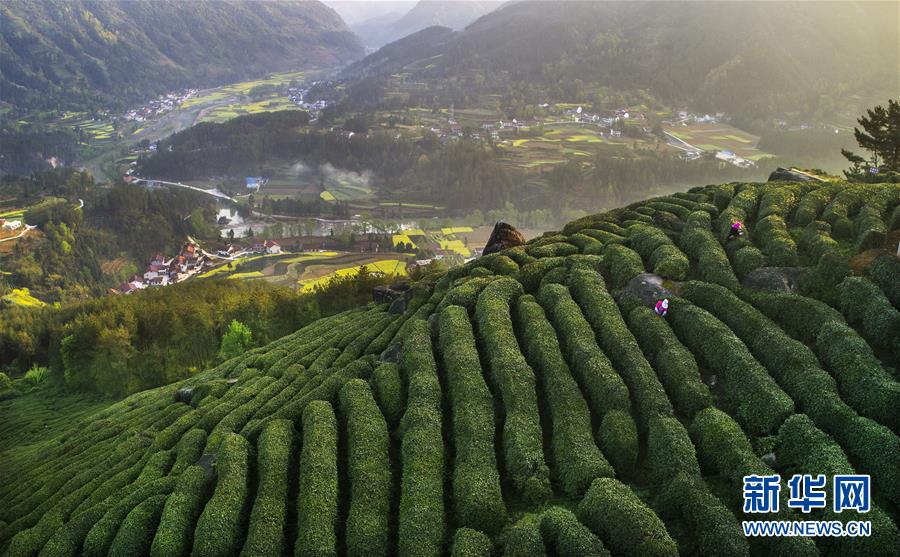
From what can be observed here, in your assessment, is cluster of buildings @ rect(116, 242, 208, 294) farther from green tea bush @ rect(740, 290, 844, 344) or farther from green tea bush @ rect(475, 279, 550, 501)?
green tea bush @ rect(740, 290, 844, 344)

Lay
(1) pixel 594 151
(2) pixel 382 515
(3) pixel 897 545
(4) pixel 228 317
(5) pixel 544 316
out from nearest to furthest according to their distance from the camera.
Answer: (3) pixel 897 545 → (2) pixel 382 515 → (5) pixel 544 316 → (4) pixel 228 317 → (1) pixel 594 151

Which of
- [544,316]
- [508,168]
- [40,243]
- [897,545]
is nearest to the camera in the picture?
[897,545]

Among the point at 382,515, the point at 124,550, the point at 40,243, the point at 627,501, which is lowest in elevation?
the point at 40,243

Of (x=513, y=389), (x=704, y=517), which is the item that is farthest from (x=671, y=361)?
(x=704, y=517)

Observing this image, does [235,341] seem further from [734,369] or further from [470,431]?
[734,369]

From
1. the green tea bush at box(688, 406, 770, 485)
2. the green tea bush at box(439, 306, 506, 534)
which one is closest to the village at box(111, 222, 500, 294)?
the green tea bush at box(439, 306, 506, 534)

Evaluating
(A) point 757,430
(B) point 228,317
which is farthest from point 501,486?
(B) point 228,317

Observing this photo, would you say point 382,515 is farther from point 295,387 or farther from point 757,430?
point 757,430

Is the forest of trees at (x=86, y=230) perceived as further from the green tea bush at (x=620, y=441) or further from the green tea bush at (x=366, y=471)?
the green tea bush at (x=620, y=441)
